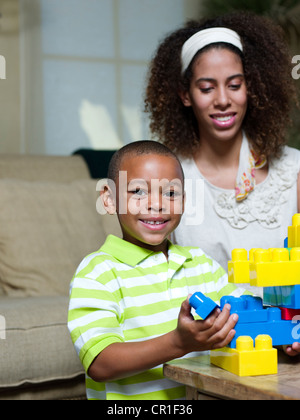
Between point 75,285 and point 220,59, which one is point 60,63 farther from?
point 75,285

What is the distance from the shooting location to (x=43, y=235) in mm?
2041

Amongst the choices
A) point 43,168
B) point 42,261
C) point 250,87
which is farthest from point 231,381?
point 43,168

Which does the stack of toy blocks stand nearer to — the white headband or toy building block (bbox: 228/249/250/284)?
toy building block (bbox: 228/249/250/284)

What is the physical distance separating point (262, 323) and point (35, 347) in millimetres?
875

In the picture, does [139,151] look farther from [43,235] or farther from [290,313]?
[43,235]

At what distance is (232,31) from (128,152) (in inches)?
29.7

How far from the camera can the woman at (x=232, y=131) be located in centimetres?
165

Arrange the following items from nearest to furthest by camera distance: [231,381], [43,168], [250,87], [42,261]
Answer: [231,381], [250,87], [42,261], [43,168]

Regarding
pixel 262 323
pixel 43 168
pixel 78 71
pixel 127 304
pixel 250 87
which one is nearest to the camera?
pixel 262 323

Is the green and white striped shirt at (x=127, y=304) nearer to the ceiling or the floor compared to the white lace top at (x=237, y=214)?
nearer to the floor

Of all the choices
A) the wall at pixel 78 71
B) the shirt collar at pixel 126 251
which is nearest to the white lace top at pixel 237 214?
the shirt collar at pixel 126 251

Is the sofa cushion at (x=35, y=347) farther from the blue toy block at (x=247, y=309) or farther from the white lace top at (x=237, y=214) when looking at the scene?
the blue toy block at (x=247, y=309)

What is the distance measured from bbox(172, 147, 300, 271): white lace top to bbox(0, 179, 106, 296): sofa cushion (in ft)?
1.62

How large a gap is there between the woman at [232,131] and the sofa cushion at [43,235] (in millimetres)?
497
